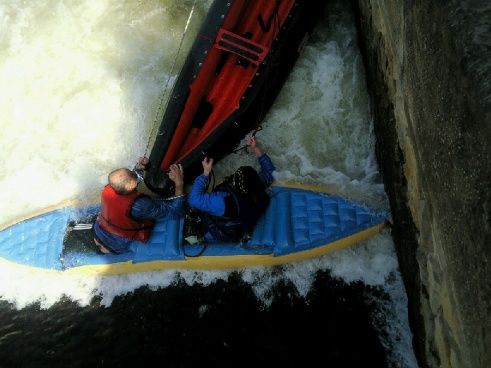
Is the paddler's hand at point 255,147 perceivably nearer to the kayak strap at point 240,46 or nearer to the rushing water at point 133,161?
the rushing water at point 133,161

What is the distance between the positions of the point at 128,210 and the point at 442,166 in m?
2.19

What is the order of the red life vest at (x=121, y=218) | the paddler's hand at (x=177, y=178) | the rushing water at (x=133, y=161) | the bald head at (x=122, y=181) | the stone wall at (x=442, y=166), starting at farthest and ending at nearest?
1. the paddler's hand at (x=177, y=178)
2. the rushing water at (x=133, y=161)
3. the red life vest at (x=121, y=218)
4. the bald head at (x=122, y=181)
5. the stone wall at (x=442, y=166)

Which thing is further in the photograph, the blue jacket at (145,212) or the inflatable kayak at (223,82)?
the inflatable kayak at (223,82)

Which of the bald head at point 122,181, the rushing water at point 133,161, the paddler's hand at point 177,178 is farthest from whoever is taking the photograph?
the paddler's hand at point 177,178

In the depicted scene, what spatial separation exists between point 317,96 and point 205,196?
1.64 metres

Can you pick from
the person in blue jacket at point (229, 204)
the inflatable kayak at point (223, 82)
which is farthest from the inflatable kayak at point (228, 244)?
the inflatable kayak at point (223, 82)

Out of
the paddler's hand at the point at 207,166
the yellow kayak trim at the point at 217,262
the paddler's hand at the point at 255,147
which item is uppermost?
the paddler's hand at the point at 255,147

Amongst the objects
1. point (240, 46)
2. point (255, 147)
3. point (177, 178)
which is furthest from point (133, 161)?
point (240, 46)

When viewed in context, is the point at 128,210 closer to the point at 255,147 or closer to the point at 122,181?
the point at 122,181

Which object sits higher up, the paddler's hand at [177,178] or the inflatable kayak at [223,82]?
the inflatable kayak at [223,82]

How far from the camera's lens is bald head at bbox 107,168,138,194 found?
10.4ft

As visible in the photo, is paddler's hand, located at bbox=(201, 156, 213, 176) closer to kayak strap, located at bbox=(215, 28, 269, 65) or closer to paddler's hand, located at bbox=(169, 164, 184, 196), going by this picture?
paddler's hand, located at bbox=(169, 164, 184, 196)

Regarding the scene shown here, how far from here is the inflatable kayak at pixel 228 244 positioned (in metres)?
3.49

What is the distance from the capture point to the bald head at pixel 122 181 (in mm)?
3180
